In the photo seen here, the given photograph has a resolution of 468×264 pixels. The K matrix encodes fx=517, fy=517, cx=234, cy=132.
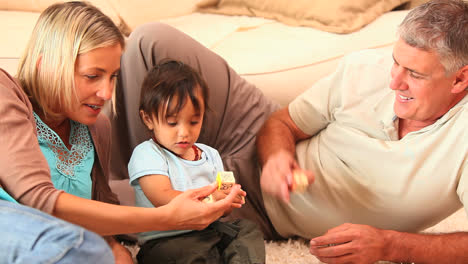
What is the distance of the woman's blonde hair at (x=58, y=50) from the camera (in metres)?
1.16

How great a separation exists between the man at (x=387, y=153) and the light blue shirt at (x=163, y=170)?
0.18 metres

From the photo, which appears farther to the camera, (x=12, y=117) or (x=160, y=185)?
(x=160, y=185)

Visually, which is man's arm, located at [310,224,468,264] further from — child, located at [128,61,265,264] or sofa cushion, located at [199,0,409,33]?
sofa cushion, located at [199,0,409,33]

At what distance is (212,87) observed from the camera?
167cm

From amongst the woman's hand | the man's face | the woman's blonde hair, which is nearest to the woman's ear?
the woman's blonde hair

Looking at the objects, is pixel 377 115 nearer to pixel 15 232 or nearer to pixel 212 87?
pixel 212 87

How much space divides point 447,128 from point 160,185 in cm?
74

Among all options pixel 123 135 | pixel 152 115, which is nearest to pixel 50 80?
pixel 152 115

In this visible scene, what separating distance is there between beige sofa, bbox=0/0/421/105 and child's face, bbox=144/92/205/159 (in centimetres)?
78

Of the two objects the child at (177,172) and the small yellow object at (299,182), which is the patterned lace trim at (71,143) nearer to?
the child at (177,172)

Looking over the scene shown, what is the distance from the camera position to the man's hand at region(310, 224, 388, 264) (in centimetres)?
134

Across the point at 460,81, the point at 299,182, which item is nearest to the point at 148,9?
the point at 299,182

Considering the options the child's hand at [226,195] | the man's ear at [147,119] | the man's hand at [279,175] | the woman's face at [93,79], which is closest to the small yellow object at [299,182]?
the man's hand at [279,175]

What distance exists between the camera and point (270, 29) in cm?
236
